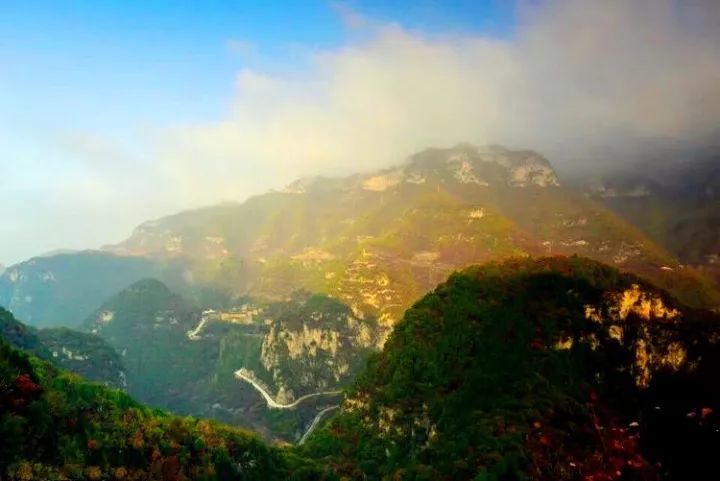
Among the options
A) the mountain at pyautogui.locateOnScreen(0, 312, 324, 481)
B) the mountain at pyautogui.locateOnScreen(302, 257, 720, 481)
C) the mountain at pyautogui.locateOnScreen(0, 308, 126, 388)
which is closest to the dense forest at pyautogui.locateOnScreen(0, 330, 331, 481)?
the mountain at pyautogui.locateOnScreen(0, 312, 324, 481)

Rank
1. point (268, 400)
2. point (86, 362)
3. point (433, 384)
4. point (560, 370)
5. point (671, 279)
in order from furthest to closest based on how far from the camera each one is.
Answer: point (671, 279) → point (268, 400) → point (86, 362) → point (433, 384) → point (560, 370)

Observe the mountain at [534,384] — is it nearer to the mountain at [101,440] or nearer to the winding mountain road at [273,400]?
the mountain at [101,440]

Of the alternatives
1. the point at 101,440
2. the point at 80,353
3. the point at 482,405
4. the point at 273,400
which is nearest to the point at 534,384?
the point at 482,405

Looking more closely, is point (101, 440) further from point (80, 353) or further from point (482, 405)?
point (80, 353)

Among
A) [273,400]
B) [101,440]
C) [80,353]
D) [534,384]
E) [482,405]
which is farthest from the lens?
[273,400]

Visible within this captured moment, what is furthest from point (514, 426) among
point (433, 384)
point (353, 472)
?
point (353, 472)

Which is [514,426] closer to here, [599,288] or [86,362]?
[599,288]

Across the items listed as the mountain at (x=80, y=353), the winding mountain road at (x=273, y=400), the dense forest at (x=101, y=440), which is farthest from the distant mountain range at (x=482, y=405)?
the mountain at (x=80, y=353)
